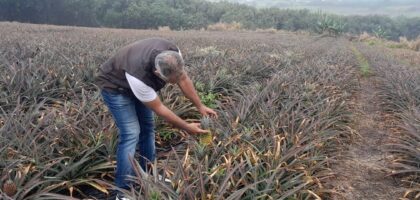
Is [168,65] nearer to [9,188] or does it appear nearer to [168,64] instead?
[168,64]

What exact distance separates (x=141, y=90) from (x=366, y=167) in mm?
2828

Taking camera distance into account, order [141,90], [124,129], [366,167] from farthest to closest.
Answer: [366,167] < [124,129] < [141,90]

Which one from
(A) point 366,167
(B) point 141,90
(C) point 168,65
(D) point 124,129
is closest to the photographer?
(C) point 168,65

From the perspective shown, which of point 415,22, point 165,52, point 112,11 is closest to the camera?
point 165,52

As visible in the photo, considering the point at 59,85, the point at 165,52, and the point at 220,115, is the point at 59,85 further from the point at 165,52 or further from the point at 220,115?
the point at 165,52

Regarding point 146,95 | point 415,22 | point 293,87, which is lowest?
Result: point 415,22

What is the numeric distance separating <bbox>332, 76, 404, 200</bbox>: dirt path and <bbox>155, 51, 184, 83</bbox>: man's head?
1.94 m

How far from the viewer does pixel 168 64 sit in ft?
11.3

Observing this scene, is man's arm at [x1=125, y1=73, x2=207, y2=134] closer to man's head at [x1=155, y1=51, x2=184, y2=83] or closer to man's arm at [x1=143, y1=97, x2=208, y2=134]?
man's arm at [x1=143, y1=97, x2=208, y2=134]

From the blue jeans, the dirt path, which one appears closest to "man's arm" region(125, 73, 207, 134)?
the blue jeans

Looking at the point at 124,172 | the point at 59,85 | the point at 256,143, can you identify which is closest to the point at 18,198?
the point at 124,172

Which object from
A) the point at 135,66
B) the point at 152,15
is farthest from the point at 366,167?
the point at 152,15

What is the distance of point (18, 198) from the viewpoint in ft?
10.4

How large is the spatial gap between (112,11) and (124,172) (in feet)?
185
